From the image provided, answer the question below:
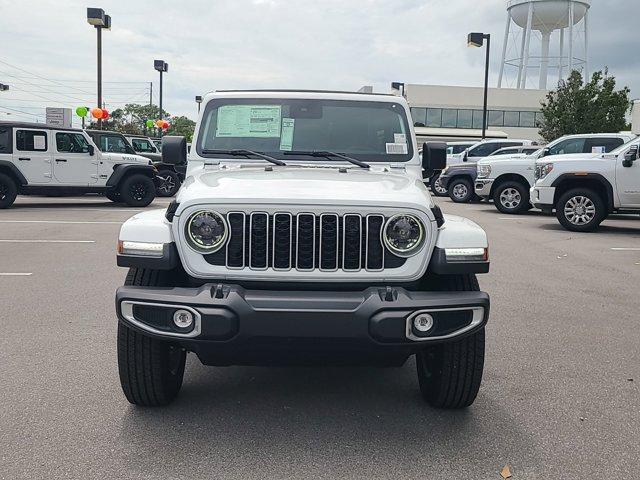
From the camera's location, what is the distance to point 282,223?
126 inches

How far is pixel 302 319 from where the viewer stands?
9.67 ft

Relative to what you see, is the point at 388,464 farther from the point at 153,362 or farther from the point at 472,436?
the point at 153,362

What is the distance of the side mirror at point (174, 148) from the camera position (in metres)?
4.75

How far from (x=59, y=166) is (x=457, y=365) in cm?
1437

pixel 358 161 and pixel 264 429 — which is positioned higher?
pixel 358 161

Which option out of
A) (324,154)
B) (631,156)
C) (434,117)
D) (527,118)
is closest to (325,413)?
(324,154)

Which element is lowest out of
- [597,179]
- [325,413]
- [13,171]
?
[325,413]

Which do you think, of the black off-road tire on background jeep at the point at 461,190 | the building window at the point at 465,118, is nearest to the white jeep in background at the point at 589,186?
the black off-road tire on background jeep at the point at 461,190

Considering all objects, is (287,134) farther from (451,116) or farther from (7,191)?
(451,116)

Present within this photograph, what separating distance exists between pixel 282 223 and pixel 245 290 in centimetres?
39

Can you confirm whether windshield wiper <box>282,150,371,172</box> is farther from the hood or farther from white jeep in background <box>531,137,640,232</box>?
white jeep in background <box>531,137,640,232</box>

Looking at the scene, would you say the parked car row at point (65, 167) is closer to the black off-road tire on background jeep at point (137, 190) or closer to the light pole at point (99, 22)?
the black off-road tire on background jeep at point (137, 190)

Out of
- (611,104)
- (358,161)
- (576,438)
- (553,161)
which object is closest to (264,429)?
(576,438)

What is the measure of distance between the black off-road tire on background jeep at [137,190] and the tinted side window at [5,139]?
2815 mm
